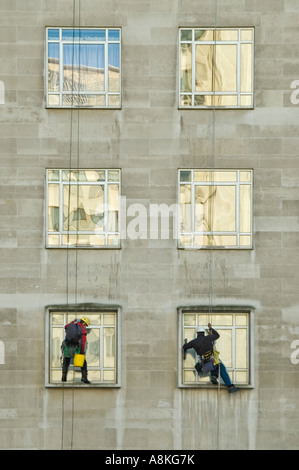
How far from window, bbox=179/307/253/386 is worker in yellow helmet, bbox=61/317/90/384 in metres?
2.59

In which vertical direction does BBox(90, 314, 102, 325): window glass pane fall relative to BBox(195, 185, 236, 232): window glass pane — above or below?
below

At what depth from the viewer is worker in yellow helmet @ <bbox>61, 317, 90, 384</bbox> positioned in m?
23.0

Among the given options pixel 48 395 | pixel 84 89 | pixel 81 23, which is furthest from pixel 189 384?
pixel 81 23

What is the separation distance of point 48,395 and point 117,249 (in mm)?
4303

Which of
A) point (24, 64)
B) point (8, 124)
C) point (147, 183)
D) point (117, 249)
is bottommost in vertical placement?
point (117, 249)

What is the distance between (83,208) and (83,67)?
386 centimetres

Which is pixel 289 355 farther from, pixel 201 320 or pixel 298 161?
pixel 298 161

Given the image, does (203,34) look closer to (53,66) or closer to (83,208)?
(53,66)

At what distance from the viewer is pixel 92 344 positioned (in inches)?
929

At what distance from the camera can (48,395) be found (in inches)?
920

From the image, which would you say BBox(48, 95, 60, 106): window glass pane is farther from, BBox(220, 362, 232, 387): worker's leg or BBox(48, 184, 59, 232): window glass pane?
BBox(220, 362, 232, 387): worker's leg

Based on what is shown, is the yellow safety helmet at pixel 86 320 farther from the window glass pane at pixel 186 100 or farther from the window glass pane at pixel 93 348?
the window glass pane at pixel 186 100

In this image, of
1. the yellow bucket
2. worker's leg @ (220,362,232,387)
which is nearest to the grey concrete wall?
worker's leg @ (220,362,232,387)

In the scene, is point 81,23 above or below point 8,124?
above
